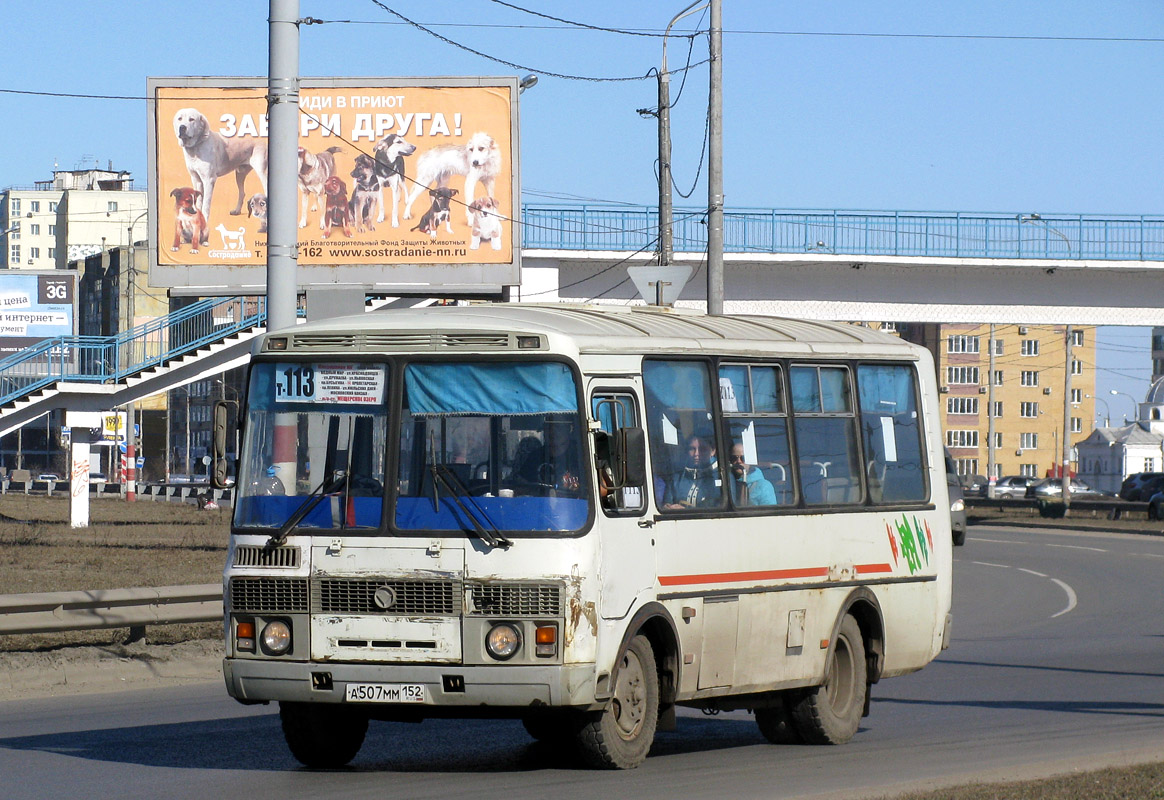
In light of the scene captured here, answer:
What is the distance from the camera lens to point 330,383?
9289 millimetres

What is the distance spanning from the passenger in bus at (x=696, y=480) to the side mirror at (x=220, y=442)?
2.42m

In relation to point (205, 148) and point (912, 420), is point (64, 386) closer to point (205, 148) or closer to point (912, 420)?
point (205, 148)

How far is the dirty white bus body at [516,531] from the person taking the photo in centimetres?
874

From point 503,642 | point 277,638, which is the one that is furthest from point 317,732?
point 503,642

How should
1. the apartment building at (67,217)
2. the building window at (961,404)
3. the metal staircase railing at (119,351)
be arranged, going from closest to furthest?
the metal staircase railing at (119,351) → the building window at (961,404) → the apartment building at (67,217)

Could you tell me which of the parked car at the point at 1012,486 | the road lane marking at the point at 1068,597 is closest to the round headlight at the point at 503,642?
the road lane marking at the point at 1068,597

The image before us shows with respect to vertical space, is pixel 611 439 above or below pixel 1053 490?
above

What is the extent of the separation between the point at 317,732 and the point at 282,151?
617cm

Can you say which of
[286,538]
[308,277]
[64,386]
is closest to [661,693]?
[286,538]

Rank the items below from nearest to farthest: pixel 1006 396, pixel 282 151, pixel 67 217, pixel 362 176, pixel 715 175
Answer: pixel 282 151 < pixel 715 175 < pixel 362 176 < pixel 1006 396 < pixel 67 217

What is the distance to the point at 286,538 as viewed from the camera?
905 centimetres

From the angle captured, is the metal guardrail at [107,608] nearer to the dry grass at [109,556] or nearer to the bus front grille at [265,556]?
the dry grass at [109,556]

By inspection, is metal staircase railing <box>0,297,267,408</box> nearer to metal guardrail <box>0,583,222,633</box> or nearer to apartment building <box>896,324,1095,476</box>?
metal guardrail <box>0,583,222,633</box>

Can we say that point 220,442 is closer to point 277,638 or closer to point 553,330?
point 277,638
